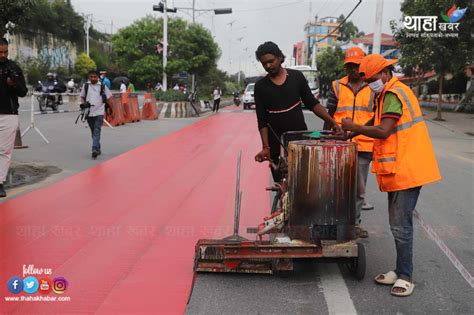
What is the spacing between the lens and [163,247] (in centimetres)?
490

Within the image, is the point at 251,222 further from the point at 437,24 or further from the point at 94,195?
the point at 437,24

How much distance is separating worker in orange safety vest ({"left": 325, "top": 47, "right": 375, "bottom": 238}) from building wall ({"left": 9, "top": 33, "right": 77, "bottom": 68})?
1667 inches

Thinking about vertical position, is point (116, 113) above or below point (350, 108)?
below

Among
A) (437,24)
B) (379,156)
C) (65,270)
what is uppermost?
(437,24)

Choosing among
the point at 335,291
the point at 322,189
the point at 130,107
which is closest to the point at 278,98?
the point at 322,189

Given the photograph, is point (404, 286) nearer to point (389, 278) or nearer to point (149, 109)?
point (389, 278)

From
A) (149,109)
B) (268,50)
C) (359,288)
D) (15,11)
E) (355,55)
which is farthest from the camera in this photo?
(149,109)

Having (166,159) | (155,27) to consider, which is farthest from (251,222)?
(155,27)

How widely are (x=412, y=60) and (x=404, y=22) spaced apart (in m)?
1.99

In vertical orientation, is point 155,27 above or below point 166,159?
above

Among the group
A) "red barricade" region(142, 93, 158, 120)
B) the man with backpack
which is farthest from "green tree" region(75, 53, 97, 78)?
the man with backpack

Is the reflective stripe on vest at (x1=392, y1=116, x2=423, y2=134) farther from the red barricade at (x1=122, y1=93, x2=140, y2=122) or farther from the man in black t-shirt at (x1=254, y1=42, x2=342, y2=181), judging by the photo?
the red barricade at (x1=122, y1=93, x2=140, y2=122)

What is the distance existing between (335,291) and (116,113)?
14.5 m

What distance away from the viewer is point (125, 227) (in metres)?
5.54
